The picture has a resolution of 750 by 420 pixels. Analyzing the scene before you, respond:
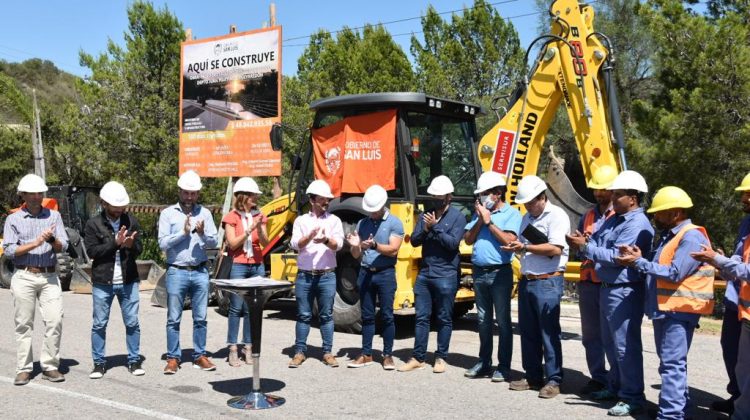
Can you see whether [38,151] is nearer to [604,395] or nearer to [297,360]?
[297,360]

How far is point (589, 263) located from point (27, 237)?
15.9 ft

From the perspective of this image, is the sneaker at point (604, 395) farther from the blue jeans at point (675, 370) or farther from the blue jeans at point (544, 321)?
the blue jeans at point (675, 370)

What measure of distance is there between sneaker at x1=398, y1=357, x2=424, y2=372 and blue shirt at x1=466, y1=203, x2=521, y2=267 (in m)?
1.21

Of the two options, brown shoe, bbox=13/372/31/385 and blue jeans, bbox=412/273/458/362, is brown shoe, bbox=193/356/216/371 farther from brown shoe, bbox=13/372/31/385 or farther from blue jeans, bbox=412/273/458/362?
blue jeans, bbox=412/273/458/362

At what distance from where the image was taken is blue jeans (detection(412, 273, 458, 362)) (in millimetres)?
6918

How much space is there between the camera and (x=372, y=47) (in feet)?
85.1

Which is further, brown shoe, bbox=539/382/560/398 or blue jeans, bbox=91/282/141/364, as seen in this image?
blue jeans, bbox=91/282/141/364

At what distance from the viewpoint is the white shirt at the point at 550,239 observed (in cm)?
611

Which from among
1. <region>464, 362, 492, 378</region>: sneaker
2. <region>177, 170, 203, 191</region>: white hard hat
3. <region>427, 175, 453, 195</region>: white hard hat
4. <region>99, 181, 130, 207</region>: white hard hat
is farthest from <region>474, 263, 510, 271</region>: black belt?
<region>99, 181, 130, 207</region>: white hard hat

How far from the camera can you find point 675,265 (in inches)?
202

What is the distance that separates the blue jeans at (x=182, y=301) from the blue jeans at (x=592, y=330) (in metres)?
3.45

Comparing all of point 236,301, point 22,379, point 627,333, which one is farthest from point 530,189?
point 22,379

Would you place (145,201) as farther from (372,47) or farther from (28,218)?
(28,218)

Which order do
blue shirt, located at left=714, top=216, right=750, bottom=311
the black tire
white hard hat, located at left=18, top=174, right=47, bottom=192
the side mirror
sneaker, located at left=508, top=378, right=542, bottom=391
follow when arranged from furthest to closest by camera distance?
the black tire
the side mirror
white hard hat, located at left=18, top=174, right=47, bottom=192
sneaker, located at left=508, top=378, right=542, bottom=391
blue shirt, located at left=714, top=216, right=750, bottom=311
